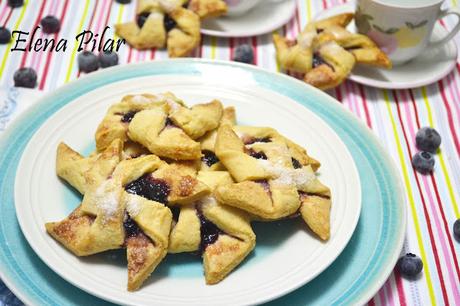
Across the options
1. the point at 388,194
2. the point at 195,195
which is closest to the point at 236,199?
the point at 195,195

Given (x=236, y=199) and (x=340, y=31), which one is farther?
(x=340, y=31)

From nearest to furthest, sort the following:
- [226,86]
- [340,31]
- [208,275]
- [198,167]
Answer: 1. [208,275]
2. [198,167]
3. [226,86]
4. [340,31]

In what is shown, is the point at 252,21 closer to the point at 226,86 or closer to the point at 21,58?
the point at 226,86

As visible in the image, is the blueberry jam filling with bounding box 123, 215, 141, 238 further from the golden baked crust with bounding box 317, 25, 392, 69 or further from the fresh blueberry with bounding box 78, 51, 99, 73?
the golden baked crust with bounding box 317, 25, 392, 69

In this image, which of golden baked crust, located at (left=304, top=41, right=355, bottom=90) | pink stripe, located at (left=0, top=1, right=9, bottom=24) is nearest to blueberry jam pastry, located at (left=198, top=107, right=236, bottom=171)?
golden baked crust, located at (left=304, top=41, right=355, bottom=90)

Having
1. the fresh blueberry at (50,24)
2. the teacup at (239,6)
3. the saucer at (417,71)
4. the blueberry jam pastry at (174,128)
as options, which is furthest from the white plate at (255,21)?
the blueberry jam pastry at (174,128)
